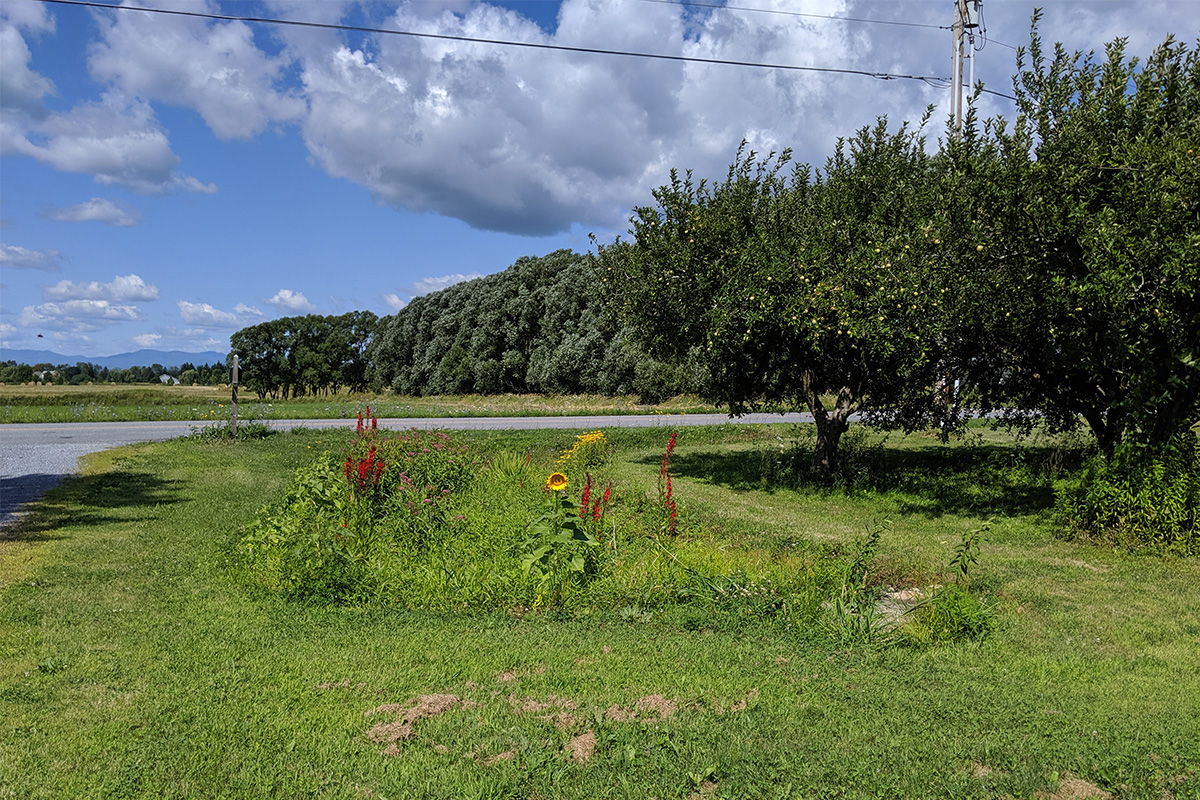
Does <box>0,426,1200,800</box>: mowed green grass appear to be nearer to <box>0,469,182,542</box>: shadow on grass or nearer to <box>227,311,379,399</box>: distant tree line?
<box>0,469,182,542</box>: shadow on grass

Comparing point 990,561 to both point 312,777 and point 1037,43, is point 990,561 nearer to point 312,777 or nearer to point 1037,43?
point 1037,43

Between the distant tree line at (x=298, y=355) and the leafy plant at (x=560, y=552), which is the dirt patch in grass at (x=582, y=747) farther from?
the distant tree line at (x=298, y=355)

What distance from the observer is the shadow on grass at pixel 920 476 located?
10.8m

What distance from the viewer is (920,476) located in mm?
12312

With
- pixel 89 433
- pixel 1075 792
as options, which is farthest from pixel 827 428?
pixel 89 433

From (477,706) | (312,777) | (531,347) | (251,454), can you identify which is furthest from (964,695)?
(531,347)

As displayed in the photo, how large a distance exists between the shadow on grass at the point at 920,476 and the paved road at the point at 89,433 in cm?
508

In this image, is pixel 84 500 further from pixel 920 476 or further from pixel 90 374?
pixel 90 374

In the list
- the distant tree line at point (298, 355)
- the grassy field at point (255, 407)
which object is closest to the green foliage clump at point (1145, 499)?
the grassy field at point (255, 407)

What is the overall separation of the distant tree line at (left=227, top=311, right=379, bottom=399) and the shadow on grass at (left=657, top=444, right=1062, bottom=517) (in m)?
41.8

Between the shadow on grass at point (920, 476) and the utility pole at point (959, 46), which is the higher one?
the utility pole at point (959, 46)

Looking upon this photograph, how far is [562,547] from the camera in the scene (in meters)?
6.21

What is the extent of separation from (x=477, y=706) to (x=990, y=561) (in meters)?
5.94

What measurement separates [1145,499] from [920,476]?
4.26 meters
